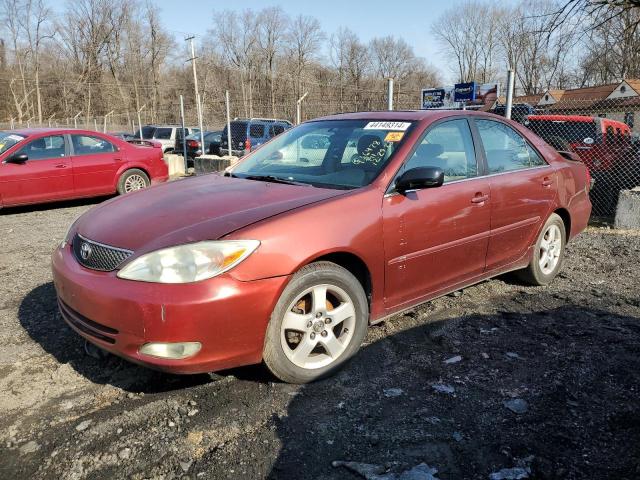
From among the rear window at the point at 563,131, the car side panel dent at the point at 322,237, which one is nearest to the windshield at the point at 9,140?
the car side panel dent at the point at 322,237

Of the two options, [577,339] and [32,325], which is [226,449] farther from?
[577,339]

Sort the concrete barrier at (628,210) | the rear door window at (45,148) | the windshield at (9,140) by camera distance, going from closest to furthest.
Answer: the concrete barrier at (628,210)
the windshield at (9,140)
the rear door window at (45,148)

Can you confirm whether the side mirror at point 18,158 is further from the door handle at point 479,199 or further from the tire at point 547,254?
the tire at point 547,254

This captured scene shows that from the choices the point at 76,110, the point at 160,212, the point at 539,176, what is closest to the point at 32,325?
the point at 160,212

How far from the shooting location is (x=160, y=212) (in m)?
3.03

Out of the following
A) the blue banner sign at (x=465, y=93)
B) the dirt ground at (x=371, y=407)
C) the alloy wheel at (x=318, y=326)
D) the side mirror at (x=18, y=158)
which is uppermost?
→ the blue banner sign at (x=465, y=93)

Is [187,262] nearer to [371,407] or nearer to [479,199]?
[371,407]

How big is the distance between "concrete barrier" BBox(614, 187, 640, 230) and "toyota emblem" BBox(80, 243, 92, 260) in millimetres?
7087

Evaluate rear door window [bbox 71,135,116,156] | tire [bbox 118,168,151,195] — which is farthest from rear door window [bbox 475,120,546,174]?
rear door window [bbox 71,135,116,156]

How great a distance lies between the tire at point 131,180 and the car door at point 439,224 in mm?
7195

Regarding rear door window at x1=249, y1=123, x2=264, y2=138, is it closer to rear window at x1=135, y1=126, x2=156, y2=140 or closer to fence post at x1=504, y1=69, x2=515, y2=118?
rear window at x1=135, y1=126, x2=156, y2=140

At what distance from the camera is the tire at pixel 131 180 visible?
9602 mm

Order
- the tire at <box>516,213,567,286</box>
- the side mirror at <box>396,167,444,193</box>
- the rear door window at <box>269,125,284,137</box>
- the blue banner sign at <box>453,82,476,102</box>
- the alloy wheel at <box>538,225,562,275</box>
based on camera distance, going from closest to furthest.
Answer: the side mirror at <box>396,167,444,193</box>
the tire at <box>516,213,567,286</box>
the alloy wheel at <box>538,225,562,275</box>
the rear door window at <box>269,125,284,137</box>
the blue banner sign at <box>453,82,476,102</box>

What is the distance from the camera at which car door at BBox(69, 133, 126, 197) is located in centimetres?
891
